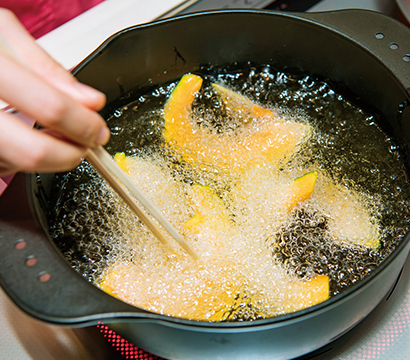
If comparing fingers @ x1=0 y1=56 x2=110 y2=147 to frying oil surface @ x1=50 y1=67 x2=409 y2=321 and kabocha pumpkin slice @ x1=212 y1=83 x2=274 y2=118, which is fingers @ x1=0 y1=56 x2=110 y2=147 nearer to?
frying oil surface @ x1=50 y1=67 x2=409 y2=321

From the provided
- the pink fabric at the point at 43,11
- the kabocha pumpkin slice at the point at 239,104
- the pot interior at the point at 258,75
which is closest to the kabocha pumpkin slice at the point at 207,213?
the pot interior at the point at 258,75

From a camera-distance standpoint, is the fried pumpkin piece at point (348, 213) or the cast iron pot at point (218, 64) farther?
the fried pumpkin piece at point (348, 213)

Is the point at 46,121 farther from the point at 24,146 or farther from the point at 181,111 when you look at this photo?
the point at 181,111

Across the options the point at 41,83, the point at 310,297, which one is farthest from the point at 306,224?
the point at 41,83

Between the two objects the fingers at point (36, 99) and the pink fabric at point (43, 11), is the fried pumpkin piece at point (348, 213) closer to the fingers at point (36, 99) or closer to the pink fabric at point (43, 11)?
the fingers at point (36, 99)

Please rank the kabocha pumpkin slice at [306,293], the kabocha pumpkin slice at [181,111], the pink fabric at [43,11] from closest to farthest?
1. the kabocha pumpkin slice at [306,293]
2. the kabocha pumpkin slice at [181,111]
3. the pink fabric at [43,11]

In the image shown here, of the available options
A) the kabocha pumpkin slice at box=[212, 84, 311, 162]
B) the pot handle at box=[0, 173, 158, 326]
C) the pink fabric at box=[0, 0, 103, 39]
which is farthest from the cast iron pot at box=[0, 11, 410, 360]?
the pink fabric at box=[0, 0, 103, 39]
